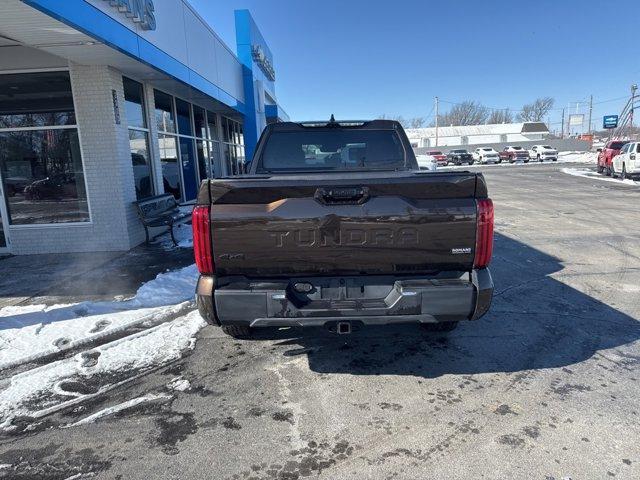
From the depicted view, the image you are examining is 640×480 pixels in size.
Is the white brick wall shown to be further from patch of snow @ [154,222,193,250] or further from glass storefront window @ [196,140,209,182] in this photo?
glass storefront window @ [196,140,209,182]

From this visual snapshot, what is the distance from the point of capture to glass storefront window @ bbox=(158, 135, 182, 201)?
37.4 ft

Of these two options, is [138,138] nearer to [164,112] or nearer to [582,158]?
[164,112]

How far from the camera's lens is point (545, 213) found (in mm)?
12633

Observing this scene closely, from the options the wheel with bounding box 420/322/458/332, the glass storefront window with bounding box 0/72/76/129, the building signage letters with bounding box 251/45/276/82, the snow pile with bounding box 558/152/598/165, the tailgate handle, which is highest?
the building signage letters with bounding box 251/45/276/82

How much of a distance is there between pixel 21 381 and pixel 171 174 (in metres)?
8.82

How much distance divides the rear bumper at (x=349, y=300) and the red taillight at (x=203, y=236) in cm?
13

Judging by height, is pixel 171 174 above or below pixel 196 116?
below

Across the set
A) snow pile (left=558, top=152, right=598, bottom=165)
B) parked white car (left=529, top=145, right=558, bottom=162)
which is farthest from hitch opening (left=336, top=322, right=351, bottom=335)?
parked white car (left=529, top=145, right=558, bottom=162)

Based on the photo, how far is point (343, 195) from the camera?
313 cm

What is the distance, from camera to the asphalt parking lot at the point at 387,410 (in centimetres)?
267

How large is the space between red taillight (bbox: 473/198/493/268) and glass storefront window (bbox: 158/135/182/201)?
9.56 meters

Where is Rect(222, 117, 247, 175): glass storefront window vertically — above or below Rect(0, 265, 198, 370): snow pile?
above

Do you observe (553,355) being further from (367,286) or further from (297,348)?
(297,348)

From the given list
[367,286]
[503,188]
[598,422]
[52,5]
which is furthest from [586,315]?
[503,188]
